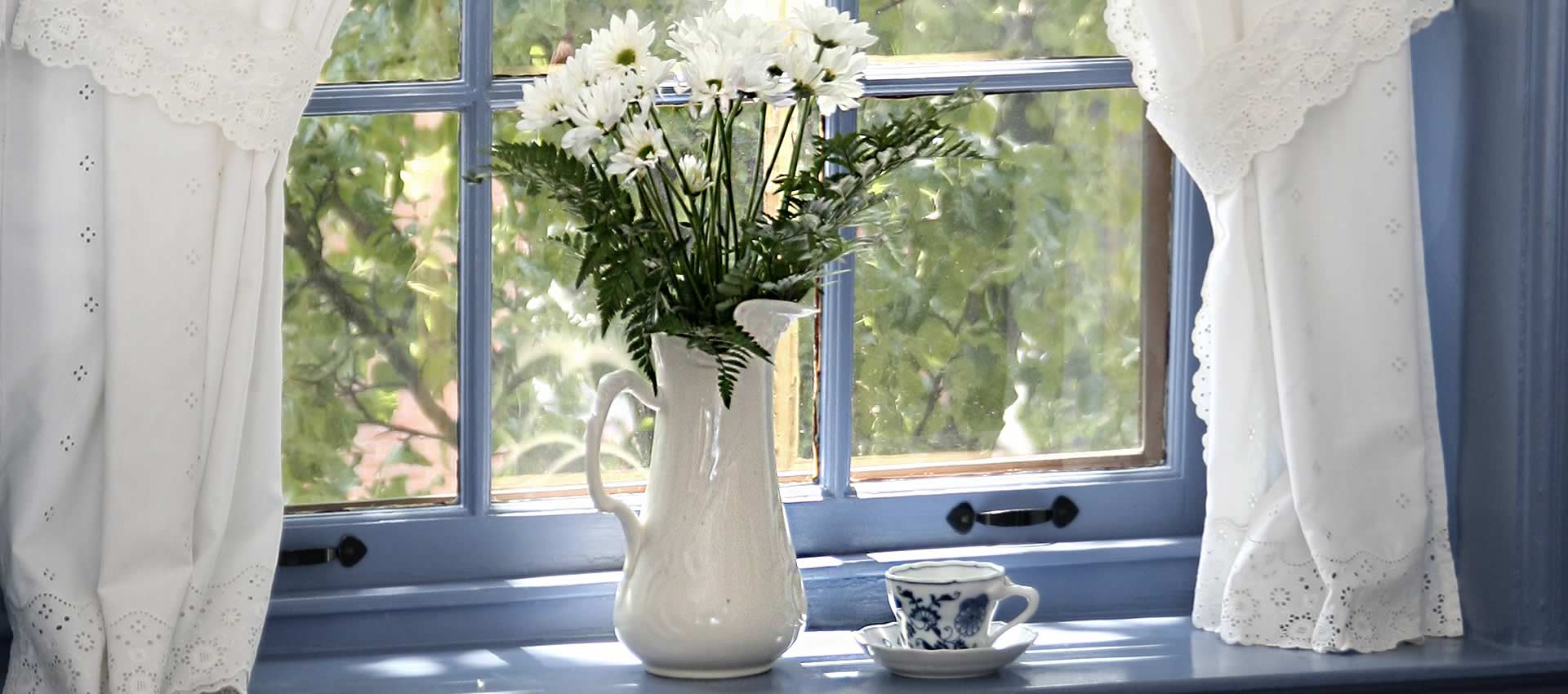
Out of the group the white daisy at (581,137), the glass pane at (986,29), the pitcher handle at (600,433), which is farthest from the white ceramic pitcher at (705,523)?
the glass pane at (986,29)

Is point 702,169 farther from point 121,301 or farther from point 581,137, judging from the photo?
point 121,301

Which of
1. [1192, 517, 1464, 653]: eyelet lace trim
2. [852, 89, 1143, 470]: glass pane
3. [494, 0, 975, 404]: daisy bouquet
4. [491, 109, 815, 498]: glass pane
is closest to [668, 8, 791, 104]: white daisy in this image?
[494, 0, 975, 404]: daisy bouquet

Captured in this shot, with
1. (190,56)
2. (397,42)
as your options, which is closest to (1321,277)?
(397,42)

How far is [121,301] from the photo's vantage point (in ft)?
4.49

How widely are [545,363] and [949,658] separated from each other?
526 mm

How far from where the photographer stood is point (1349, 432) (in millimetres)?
1643

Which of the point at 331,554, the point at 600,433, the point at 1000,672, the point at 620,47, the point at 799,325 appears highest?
the point at 620,47

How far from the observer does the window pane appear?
1.71 meters

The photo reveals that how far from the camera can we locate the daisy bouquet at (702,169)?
4.65 feet

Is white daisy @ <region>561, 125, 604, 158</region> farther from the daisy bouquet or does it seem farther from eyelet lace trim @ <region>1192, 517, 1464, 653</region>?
eyelet lace trim @ <region>1192, 517, 1464, 653</region>

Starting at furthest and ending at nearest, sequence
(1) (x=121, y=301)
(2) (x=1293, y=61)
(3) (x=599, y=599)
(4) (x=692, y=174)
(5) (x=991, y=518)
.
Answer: (5) (x=991, y=518), (3) (x=599, y=599), (2) (x=1293, y=61), (4) (x=692, y=174), (1) (x=121, y=301)

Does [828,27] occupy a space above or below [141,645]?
above

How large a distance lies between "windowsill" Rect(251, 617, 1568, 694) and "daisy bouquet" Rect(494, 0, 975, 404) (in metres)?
0.32

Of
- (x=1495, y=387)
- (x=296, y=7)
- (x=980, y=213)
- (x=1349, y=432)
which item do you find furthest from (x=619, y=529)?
(x=1495, y=387)
